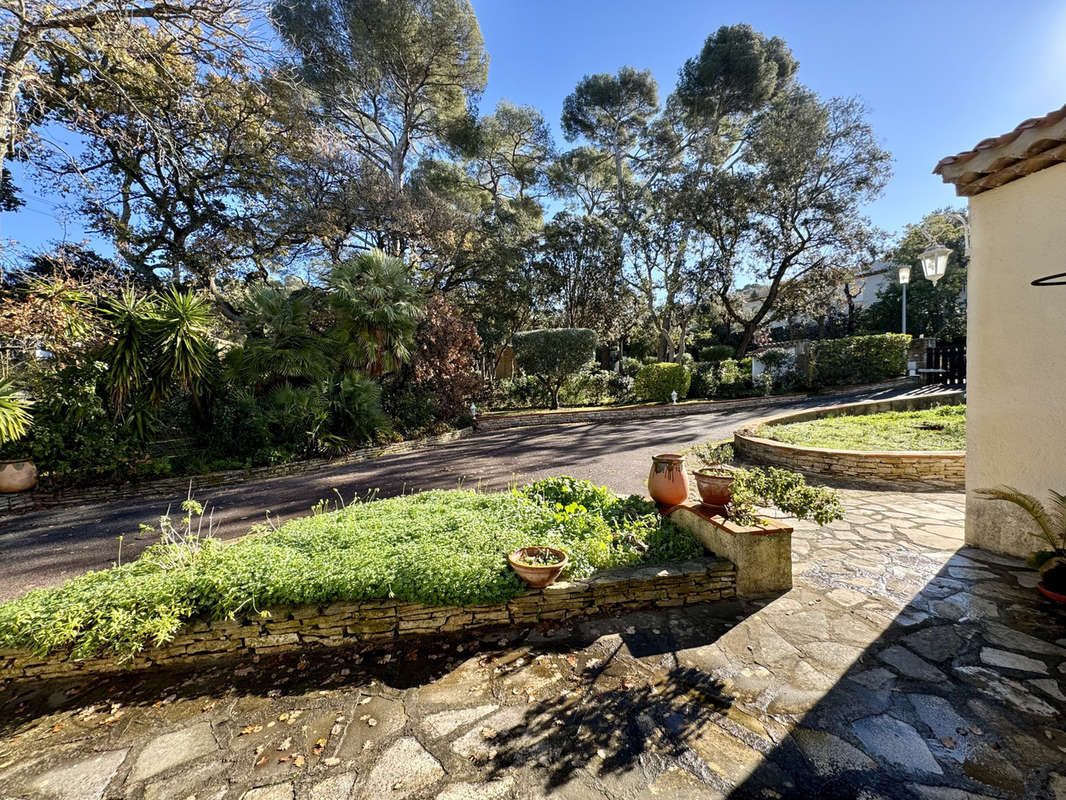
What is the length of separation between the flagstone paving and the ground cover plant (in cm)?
33

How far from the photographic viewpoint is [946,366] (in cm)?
1186

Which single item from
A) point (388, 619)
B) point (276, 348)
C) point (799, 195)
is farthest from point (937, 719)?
point (799, 195)

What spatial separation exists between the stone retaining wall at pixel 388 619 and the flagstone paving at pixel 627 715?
10 cm

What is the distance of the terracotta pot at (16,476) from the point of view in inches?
221

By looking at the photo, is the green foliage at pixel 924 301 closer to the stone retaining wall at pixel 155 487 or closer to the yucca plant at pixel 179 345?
the stone retaining wall at pixel 155 487

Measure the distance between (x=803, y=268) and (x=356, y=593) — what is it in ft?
57.3

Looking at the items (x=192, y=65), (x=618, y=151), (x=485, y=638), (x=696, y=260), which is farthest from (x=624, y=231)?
(x=485, y=638)

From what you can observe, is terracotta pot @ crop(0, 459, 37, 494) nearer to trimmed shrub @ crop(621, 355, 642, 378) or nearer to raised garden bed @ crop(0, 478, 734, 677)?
raised garden bed @ crop(0, 478, 734, 677)

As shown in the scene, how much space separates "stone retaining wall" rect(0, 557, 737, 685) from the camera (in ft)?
7.80

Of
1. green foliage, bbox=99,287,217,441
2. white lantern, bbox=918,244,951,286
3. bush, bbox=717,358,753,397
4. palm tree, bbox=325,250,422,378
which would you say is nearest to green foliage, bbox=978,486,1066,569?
white lantern, bbox=918,244,951,286

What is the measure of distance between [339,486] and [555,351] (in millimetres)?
7967

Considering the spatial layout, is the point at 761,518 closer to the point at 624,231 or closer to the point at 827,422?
the point at 827,422

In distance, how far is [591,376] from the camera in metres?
13.9

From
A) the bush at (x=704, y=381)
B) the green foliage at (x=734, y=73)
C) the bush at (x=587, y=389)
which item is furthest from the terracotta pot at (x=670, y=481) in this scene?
the green foliage at (x=734, y=73)
